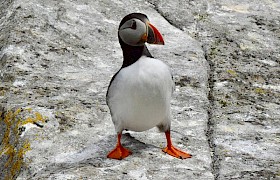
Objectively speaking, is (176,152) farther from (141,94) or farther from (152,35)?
(152,35)

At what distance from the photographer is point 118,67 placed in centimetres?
594

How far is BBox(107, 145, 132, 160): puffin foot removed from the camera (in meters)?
4.37

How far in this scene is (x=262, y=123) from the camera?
5023 millimetres

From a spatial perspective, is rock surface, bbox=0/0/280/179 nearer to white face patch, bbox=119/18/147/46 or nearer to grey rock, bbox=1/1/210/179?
grey rock, bbox=1/1/210/179

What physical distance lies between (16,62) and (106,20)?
1.37 m

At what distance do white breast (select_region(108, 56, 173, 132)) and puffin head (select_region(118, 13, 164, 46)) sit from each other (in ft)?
0.46

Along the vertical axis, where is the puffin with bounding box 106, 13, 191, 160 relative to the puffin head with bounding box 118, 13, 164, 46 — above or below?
below

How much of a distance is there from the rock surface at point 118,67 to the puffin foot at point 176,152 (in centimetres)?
4

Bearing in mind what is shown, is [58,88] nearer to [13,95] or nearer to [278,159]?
[13,95]

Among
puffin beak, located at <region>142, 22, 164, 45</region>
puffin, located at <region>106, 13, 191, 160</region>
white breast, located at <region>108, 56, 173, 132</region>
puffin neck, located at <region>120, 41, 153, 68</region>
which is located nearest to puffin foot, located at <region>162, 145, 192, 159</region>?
puffin, located at <region>106, 13, 191, 160</region>

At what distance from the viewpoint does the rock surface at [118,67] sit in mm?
4383

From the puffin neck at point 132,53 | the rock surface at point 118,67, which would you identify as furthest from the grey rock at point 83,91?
the puffin neck at point 132,53

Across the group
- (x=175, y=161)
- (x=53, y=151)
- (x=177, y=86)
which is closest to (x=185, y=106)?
(x=177, y=86)

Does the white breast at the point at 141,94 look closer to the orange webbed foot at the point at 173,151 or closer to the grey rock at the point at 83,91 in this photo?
the orange webbed foot at the point at 173,151
